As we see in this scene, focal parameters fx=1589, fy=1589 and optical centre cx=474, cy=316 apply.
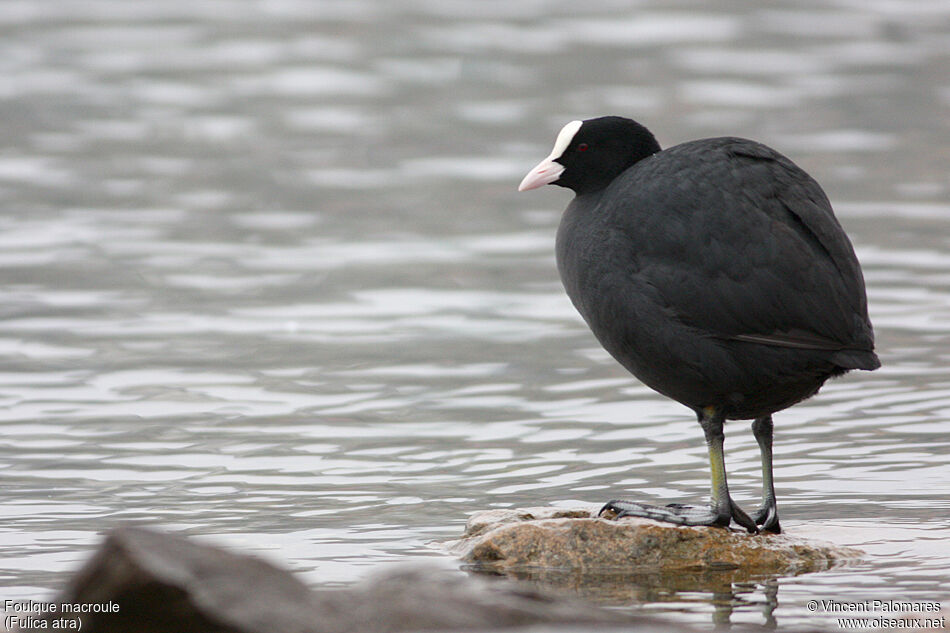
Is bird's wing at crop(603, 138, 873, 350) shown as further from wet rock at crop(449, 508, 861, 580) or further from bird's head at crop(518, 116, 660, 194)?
wet rock at crop(449, 508, 861, 580)

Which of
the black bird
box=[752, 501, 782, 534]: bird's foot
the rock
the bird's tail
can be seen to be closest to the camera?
the rock

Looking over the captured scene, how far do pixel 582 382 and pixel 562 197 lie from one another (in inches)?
209

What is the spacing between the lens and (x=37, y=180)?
1352cm

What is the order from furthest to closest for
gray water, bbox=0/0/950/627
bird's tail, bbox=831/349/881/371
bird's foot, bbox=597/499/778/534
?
gray water, bbox=0/0/950/627, bird's foot, bbox=597/499/778/534, bird's tail, bbox=831/349/881/371

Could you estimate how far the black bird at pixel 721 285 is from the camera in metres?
5.29

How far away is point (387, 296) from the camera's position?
33.9 feet

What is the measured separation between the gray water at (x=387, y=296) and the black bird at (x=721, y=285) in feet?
2.31

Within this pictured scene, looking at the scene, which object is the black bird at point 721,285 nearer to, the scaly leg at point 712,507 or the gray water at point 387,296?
the scaly leg at point 712,507

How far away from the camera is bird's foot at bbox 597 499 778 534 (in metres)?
5.71

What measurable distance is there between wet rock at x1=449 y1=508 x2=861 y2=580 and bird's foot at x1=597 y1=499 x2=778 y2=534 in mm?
32

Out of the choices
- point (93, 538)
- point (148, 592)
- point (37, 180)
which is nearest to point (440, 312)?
point (93, 538)

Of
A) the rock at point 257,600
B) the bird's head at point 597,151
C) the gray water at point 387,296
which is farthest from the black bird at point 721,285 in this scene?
the rock at point 257,600

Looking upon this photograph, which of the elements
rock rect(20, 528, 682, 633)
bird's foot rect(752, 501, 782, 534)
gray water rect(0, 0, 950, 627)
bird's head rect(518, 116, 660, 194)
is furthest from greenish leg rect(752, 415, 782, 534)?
rock rect(20, 528, 682, 633)

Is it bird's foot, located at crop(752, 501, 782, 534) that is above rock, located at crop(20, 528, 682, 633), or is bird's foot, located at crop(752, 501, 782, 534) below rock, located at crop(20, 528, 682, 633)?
below
